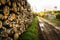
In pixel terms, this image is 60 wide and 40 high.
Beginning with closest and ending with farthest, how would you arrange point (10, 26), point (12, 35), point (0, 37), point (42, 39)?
1. point (0, 37)
2. point (10, 26)
3. point (12, 35)
4. point (42, 39)

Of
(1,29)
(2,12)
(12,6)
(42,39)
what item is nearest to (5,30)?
(1,29)

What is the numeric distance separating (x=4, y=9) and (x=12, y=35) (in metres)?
1.53

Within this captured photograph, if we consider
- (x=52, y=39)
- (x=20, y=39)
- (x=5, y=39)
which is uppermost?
(x=5, y=39)

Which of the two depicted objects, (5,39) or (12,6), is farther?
Answer: (12,6)

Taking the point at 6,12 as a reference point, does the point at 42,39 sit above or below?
below

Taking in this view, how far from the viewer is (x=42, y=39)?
11.6 metres

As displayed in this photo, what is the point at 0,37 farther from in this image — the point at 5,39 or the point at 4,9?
the point at 4,9

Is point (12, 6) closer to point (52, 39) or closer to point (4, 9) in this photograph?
point (4, 9)

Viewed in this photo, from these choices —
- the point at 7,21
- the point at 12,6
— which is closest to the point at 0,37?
the point at 7,21

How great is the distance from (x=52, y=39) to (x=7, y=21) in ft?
18.9

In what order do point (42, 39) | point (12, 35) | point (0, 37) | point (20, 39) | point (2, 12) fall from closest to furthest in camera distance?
1. point (0, 37)
2. point (2, 12)
3. point (12, 35)
4. point (20, 39)
5. point (42, 39)

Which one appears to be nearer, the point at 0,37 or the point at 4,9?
the point at 0,37

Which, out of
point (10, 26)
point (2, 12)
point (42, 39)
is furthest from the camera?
point (42, 39)

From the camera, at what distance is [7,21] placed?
6934 mm
